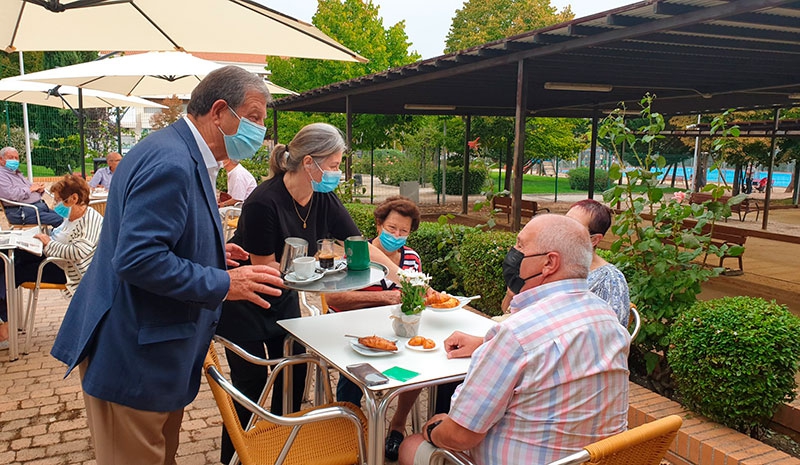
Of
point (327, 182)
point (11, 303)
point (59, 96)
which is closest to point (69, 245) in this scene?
point (11, 303)

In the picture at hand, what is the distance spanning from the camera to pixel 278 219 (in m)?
2.70

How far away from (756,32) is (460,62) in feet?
10.4

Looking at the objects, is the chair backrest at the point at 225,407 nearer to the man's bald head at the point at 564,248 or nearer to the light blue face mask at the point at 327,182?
the light blue face mask at the point at 327,182

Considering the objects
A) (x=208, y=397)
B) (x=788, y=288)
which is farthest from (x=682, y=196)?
(x=788, y=288)

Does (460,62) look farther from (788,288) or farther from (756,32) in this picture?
(788,288)

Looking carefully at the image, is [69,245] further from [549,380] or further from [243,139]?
[549,380]

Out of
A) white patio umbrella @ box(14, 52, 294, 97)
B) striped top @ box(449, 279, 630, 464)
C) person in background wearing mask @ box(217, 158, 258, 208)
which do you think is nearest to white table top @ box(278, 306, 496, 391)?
striped top @ box(449, 279, 630, 464)

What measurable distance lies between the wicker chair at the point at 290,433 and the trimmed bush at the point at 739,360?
174cm

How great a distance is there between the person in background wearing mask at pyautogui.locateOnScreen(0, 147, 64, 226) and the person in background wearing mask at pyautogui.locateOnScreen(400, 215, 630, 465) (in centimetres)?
847

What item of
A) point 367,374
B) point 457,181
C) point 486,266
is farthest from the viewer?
point 457,181

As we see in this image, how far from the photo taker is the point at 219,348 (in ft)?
17.1

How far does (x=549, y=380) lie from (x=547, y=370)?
1.3 inches

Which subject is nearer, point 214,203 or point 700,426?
point 214,203

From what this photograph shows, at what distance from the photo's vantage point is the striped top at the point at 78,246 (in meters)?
4.58
